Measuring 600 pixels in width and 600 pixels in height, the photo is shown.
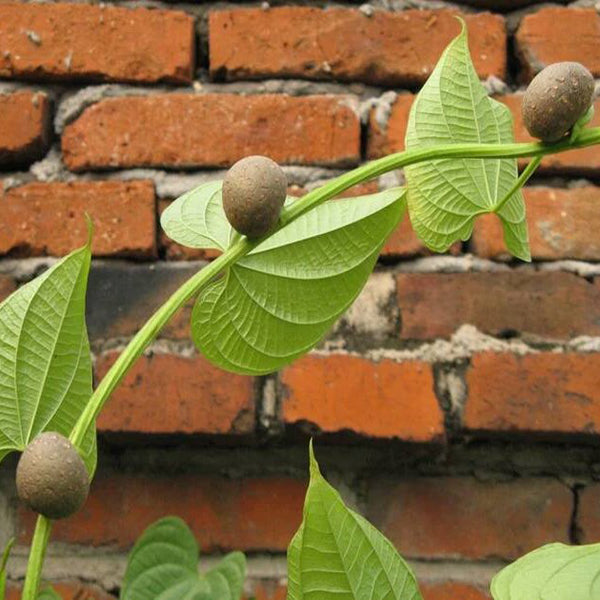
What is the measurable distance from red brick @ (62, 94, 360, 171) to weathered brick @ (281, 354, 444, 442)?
17cm

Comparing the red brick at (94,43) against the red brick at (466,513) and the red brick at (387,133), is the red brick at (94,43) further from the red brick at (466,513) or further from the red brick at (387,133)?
the red brick at (466,513)

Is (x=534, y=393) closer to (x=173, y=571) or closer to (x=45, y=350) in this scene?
(x=173, y=571)

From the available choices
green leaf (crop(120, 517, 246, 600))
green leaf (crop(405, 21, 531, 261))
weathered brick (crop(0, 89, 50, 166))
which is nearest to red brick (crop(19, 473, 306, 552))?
green leaf (crop(120, 517, 246, 600))

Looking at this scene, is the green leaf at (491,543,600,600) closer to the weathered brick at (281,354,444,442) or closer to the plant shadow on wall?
the plant shadow on wall

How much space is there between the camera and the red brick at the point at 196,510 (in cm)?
65

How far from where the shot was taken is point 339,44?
2.33 ft

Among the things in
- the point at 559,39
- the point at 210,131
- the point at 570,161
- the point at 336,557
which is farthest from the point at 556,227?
the point at 336,557

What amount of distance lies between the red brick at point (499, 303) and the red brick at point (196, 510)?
162 mm

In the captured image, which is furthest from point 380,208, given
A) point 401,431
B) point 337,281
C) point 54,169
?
point 54,169

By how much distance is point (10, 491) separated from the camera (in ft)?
2.16

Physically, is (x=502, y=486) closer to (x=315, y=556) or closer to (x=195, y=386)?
(x=195, y=386)

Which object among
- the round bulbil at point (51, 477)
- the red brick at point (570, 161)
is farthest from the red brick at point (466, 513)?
the round bulbil at point (51, 477)

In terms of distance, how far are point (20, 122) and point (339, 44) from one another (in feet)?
0.87

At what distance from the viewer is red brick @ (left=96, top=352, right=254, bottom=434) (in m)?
0.63
